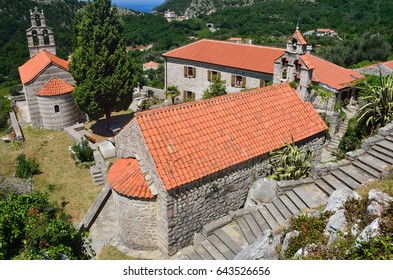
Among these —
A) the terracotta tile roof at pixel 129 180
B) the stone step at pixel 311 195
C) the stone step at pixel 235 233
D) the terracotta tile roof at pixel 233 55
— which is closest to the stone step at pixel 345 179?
the stone step at pixel 311 195

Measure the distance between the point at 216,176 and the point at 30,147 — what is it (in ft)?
62.2

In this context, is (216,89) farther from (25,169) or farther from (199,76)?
(25,169)

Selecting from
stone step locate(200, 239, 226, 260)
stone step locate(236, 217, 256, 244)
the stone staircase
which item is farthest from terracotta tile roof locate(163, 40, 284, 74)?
stone step locate(200, 239, 226, 260)

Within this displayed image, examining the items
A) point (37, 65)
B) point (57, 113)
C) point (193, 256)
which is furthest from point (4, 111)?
point (193, 256)

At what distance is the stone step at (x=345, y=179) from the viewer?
12619 millimetres

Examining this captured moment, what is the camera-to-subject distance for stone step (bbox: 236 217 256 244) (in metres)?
12.2

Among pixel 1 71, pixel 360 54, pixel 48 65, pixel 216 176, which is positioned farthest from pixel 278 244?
pixel 1 71

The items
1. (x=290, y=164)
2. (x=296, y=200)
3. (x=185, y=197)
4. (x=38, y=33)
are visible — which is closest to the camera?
(x=185, y=197)

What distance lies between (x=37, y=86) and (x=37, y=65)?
264 cm

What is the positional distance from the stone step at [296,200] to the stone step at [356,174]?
2483mm

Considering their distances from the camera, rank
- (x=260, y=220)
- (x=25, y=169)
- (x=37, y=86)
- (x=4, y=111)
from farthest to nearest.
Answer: (x=4, y=111) → (x=37, y=86) → (x=25, y=169) → (x=260, y=220)

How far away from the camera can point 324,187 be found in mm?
13211

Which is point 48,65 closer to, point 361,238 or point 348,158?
point 348,158

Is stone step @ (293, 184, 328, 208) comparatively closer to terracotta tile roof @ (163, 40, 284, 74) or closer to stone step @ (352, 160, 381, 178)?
stone step @ (352, 160, 381, 178)
